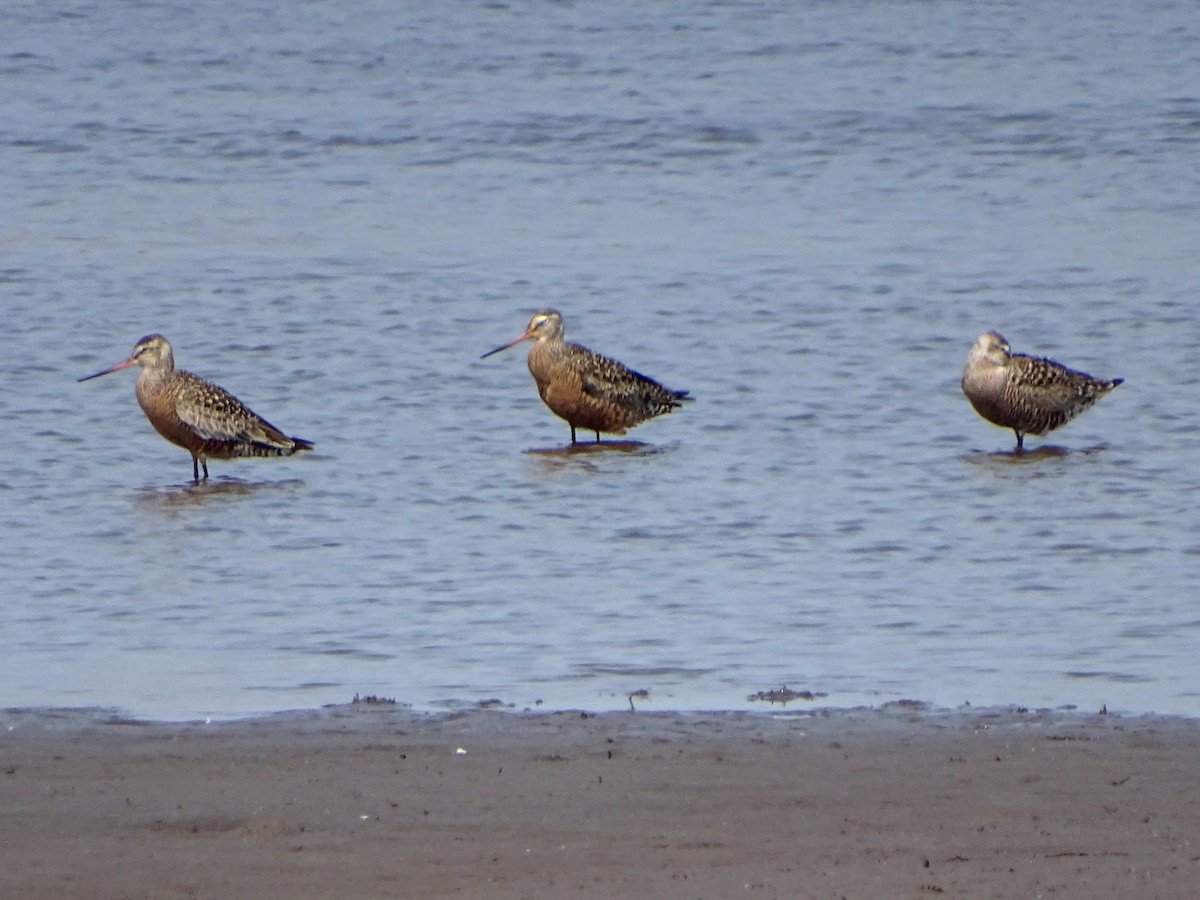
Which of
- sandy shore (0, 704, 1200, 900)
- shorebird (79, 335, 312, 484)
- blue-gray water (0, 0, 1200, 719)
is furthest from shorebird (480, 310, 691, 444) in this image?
sandy shore (0, 704, 1200, 900)

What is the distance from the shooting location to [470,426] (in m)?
11.0

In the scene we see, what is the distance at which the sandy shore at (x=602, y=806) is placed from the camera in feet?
14.8

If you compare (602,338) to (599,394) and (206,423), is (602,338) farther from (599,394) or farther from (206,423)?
(206,423)

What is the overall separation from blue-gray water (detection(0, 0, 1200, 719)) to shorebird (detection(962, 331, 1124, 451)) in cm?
20

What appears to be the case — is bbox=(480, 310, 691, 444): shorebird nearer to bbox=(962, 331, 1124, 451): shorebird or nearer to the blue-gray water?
the blue-gray water

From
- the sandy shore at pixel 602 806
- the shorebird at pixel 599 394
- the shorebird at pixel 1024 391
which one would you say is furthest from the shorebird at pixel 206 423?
the sandy shore at pixel 602 806

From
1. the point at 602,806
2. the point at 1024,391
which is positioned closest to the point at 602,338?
the point at 1024,391

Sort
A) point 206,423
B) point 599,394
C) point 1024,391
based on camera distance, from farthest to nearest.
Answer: point 599,394 < point 1024,391 < point 206,423

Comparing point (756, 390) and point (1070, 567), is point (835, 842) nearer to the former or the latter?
point (1070, 567)

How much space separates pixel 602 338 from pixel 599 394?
2.06m

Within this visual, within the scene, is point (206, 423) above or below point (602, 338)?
above

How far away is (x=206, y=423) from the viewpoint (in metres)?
10.4

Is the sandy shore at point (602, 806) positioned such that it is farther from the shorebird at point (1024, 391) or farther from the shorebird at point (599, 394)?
the shorebird at point (599, 394)

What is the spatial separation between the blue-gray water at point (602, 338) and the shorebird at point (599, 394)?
0.21 m
